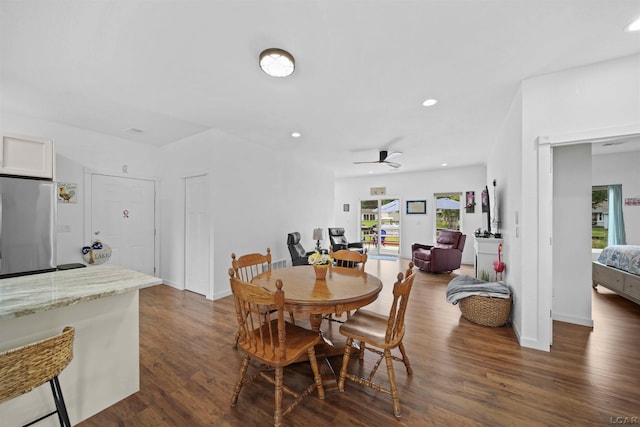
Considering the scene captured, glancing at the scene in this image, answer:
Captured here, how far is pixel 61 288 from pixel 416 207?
7.73 metres

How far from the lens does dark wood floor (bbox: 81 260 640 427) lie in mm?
1609

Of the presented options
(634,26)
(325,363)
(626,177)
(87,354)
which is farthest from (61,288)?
(626,177)

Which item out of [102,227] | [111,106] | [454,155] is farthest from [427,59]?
[102,227]

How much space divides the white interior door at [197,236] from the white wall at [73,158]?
1.30 meters

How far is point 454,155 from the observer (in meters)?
5.66

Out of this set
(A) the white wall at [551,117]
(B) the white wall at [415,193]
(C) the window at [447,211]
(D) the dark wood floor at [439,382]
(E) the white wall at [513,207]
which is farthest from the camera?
(C) the window at [447,211]

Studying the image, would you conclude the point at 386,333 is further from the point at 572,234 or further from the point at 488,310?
the point at 572,234

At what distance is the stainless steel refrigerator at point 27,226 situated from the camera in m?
2.76

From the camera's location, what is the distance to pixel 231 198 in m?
4.13

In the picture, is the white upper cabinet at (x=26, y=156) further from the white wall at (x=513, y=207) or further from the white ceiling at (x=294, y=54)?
the white wall at (x=513, y=207)

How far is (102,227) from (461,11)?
17.8 ft

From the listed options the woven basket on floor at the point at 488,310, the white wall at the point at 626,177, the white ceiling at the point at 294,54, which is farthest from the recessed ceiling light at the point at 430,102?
the white wall at the point at 626,177

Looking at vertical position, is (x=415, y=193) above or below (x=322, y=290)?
above

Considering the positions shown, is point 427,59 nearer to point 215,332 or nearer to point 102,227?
point 215,332
